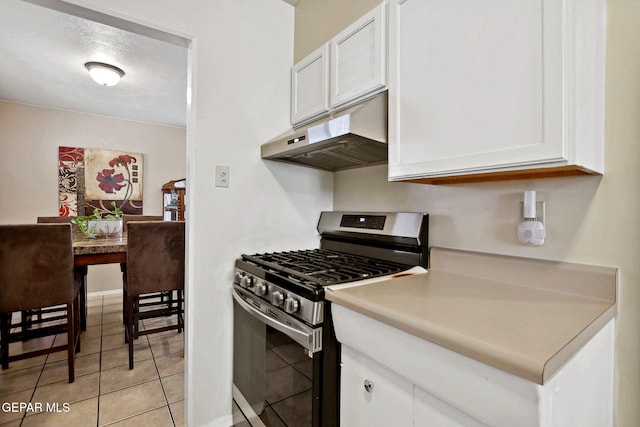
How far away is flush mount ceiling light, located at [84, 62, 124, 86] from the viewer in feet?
8.50

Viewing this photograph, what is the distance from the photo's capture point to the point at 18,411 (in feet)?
5.59

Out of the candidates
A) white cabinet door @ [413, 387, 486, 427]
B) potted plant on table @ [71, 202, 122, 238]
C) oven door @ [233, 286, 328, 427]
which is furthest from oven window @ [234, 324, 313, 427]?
potted plant on table @ [71, 202, 122, 238]

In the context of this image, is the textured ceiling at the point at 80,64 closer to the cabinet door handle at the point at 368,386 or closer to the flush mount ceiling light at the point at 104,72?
the flush mount ceiling light at the point at 104,72

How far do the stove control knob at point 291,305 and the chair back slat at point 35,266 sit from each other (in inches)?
70.8

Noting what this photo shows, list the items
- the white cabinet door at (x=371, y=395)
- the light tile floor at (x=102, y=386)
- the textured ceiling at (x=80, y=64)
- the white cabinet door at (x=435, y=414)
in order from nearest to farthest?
the white cabinet door at (x=435, y=414)
the white cabinet door at (x=371, y=395)
the light tile floor at (x=102, y=386)
the textured ceiling at (x=80, y=64)

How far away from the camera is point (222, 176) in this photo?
1.58 meters

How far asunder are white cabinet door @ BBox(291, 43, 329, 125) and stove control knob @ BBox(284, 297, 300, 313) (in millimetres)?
996

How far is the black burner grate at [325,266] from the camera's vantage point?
1148mm

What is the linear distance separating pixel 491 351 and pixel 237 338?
4.30 ft

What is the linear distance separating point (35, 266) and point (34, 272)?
4 cm

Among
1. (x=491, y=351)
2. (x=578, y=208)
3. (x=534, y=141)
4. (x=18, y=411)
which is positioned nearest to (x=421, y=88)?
(x=534, y=141)

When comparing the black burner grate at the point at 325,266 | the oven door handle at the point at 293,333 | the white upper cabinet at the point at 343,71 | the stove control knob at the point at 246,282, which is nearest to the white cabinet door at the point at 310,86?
the white upper cabinet at the point at 343,71

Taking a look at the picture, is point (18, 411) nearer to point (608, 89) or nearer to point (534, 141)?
point (534, 141)

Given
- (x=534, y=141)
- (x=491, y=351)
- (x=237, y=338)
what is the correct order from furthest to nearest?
(x=237, y=338)
(x=534, y=141)
(x=491, y=351)
